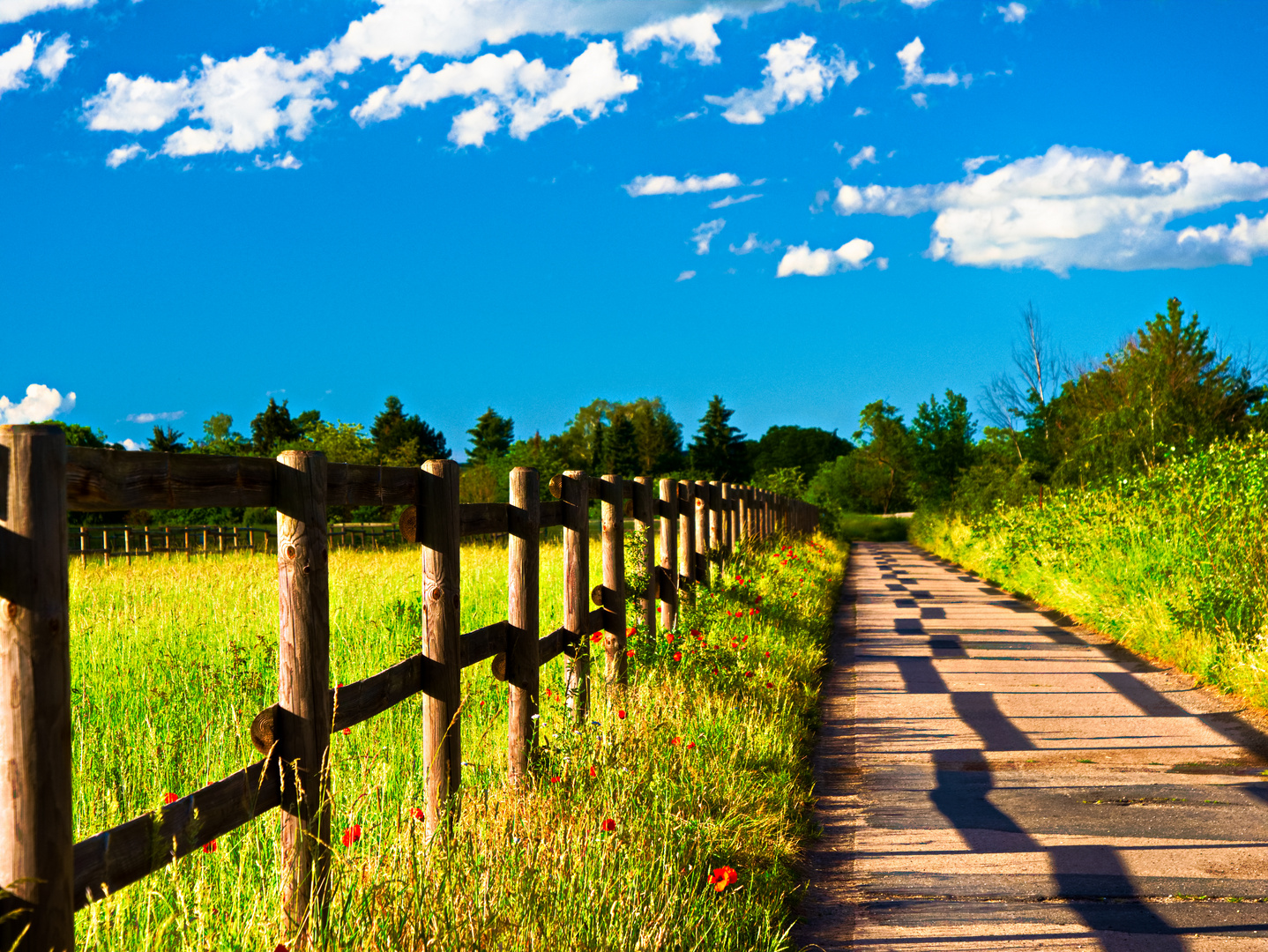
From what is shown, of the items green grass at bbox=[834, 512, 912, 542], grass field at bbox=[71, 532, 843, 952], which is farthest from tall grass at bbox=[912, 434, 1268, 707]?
green grass at bbox=[834, 512, 912, 542]

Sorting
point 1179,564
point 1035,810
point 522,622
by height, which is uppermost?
point 522,622

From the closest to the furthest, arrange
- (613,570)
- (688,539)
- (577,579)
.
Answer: (577,579) < (613,570) < (688,539)

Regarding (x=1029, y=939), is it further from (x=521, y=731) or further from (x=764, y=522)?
(x=764, y=522)

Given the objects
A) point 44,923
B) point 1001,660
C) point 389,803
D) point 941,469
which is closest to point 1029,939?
point 389,803

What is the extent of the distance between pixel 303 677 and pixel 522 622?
208 cm

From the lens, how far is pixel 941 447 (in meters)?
44.3

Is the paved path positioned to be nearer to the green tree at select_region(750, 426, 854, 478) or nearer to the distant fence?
the distant fence

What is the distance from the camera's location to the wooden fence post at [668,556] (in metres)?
Result: 9.62

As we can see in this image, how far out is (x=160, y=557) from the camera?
2339cm

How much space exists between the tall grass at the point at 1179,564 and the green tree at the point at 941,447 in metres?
26.6

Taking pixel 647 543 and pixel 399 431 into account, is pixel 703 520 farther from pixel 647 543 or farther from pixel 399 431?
pixel 399 431

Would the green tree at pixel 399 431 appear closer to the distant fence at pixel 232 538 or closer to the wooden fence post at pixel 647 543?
the distant fence at pixel 232 538

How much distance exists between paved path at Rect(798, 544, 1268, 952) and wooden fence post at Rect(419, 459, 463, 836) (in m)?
1.63

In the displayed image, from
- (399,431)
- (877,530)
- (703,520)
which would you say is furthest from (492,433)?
(703,520)
